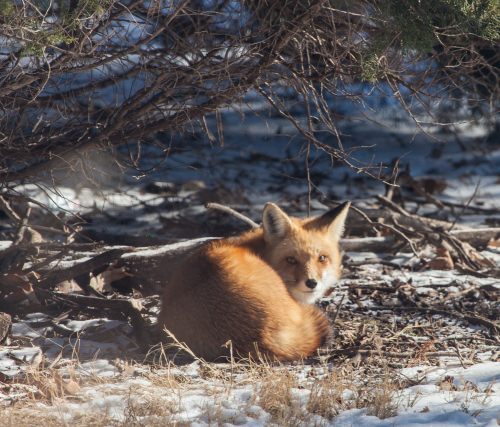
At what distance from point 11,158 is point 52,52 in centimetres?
98

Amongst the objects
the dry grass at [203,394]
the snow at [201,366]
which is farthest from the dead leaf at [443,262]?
the dry grass at [203,394]

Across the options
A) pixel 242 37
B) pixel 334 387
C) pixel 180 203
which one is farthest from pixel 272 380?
pixel 180 203

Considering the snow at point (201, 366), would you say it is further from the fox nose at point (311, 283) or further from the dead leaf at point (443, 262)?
the fox nose at point (311, 283)

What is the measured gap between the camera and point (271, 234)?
5.52 meters

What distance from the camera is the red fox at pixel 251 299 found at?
4633 millimetres

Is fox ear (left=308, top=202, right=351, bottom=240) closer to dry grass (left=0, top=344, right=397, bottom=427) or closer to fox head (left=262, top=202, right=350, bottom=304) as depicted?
fox head (left=262, top=202, right=350, bottom=304)

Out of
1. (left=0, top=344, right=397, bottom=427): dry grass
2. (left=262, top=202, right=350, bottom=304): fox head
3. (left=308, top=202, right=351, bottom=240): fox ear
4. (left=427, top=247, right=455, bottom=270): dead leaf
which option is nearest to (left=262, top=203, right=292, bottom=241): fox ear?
(left=262, top=202, right=350, bottom=304): fox head

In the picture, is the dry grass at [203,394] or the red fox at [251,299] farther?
the red fox at [251,299]

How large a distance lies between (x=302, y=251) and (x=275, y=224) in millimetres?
272

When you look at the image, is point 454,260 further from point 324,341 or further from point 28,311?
point 28,311

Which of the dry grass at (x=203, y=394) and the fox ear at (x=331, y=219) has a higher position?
the fox ear at (x=331, y=219)

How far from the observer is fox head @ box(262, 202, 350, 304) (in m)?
5.32

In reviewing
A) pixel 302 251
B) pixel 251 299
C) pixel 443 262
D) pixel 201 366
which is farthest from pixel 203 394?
pixel 443 262

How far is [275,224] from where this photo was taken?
5496 mm
